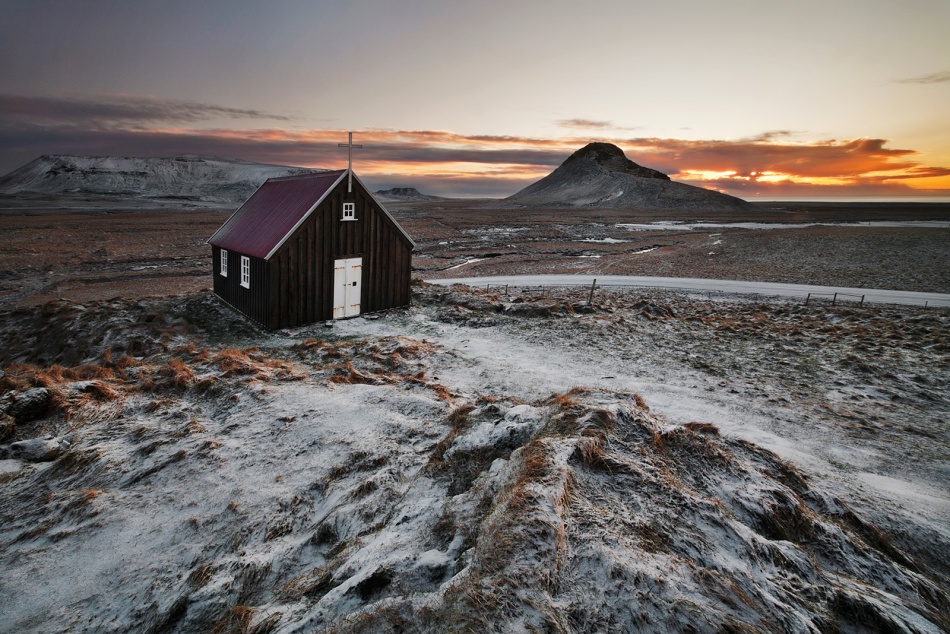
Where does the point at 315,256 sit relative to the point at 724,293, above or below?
above

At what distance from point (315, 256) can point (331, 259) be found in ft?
2.51

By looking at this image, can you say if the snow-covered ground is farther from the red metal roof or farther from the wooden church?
the red metal roof

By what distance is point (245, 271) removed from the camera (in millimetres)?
21641

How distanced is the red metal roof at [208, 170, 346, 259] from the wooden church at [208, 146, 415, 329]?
0.20 ft

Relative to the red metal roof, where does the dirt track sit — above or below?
below

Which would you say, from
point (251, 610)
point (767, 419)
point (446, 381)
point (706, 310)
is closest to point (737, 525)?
point (251, 610)

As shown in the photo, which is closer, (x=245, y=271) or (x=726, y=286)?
(x=245, y=271)

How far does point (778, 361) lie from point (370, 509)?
1569 centimetres

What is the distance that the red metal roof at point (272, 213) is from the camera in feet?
65.7

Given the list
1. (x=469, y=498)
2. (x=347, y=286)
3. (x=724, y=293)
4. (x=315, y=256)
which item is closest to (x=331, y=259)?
(x=315, y=256)

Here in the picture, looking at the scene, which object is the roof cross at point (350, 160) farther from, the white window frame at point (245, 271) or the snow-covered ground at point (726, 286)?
the snow-covered ground at point (726, 286)

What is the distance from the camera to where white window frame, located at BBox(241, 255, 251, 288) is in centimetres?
2131

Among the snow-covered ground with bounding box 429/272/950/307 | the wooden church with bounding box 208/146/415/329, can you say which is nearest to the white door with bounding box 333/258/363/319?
the wooden church with bounding box 208/146/415/329

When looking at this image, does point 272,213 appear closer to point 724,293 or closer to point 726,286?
point 724,293
